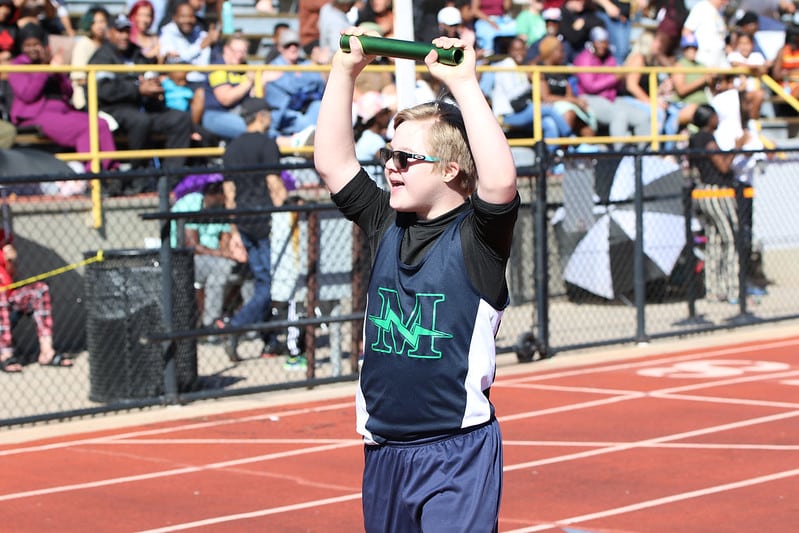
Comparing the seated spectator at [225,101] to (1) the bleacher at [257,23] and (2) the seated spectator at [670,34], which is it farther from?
(2) the seated spectator at [670,34]

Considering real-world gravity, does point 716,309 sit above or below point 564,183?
below

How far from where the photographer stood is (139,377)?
1024 cm

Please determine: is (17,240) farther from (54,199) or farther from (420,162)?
(420,162)

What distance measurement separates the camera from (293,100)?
14906 millimetres

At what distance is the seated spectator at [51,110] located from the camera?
13289mm

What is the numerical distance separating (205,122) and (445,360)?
11.1 m

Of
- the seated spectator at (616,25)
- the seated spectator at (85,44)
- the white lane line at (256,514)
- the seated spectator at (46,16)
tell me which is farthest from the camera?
the seated spectator at (616,25)

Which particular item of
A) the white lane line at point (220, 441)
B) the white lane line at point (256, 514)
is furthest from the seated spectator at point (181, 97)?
the white lane line at point (256, 514)

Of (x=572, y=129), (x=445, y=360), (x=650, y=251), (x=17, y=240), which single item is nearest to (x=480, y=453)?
(x=445, y=360)

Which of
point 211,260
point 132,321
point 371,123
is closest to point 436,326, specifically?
point 132,321

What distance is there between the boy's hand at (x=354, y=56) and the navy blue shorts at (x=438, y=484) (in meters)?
1.15

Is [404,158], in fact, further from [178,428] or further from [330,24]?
[330,24]

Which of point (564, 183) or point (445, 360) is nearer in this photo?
point (445, 360)

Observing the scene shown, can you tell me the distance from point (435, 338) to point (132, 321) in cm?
681
